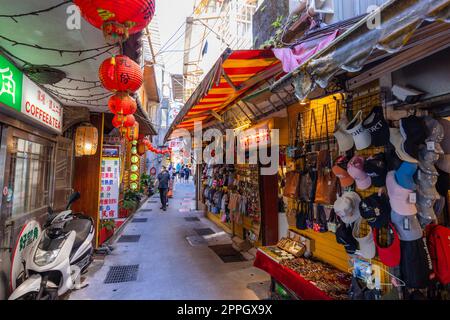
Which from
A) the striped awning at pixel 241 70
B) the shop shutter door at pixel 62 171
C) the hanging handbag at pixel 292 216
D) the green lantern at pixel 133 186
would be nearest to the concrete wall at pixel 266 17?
the striped awning at pixel 241 70

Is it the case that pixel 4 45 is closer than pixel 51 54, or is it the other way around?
pixel 4 45

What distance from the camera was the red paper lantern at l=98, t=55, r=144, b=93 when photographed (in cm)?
336

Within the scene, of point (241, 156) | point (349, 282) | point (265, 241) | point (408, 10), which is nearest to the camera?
point (408, 10)

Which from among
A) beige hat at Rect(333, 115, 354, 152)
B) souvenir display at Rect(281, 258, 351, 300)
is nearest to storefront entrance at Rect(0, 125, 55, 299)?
souvenir display at Rect(281, 258, 351, 300)

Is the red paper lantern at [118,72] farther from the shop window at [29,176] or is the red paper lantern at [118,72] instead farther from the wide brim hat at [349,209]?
the wide brim hat at [349,209]

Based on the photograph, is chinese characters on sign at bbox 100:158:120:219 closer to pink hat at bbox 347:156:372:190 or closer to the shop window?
the shop window

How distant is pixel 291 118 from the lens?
187 inches

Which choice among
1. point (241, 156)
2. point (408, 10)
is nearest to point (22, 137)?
point (241, 156)

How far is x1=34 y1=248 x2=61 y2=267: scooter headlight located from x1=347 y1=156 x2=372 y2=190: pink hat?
4.17m

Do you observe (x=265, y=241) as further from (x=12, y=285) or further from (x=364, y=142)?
(x=12, y=285)

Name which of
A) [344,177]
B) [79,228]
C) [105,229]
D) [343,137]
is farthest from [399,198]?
[105,229]

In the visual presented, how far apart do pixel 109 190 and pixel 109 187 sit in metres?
0.09

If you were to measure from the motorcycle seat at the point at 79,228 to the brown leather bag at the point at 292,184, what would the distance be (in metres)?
3.70

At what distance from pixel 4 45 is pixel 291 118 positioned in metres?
4.51
